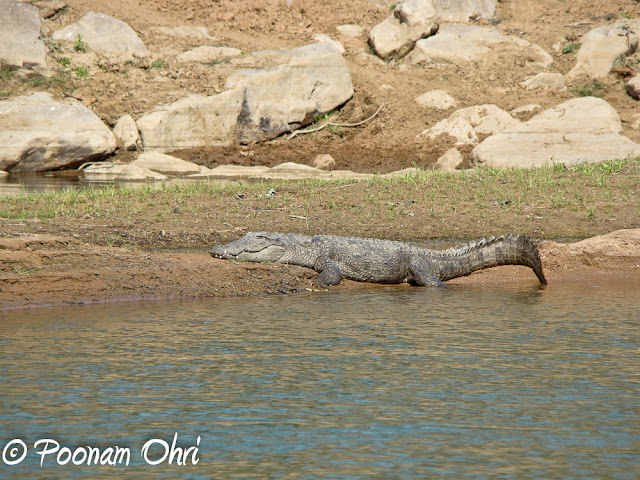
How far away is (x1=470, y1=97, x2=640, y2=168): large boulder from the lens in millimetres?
15570

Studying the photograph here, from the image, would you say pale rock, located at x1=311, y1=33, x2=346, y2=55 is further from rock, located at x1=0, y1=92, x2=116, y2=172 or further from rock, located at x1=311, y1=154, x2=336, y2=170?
rock, located at x1=0, y1=92, x2=116, y2=172

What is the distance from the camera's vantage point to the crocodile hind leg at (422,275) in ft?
28.7

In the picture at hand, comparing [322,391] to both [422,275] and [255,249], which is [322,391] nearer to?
[422,275]

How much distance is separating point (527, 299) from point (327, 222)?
413 centimetres

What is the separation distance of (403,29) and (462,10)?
3353mm

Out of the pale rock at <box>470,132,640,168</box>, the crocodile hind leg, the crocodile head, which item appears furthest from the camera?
the pale rock at <box>470,132,640,168</box>

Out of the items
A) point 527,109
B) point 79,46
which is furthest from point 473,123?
point 79,46

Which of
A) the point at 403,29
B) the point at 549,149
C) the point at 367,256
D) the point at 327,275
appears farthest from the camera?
the point at 403,29

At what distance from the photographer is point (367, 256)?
8.91 meters

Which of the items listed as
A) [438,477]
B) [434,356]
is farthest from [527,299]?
[438,477]

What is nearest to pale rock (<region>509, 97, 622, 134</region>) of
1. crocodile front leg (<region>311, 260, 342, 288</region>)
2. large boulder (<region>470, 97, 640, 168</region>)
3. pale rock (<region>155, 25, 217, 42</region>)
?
large boulder (<region>470, 97, 640, 168</region>)

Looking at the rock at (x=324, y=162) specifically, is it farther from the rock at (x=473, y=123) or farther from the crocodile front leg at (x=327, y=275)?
the crocodile front leg at (x=327, y=275)

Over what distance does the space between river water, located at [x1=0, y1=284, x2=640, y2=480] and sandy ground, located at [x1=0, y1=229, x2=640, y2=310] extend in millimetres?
415

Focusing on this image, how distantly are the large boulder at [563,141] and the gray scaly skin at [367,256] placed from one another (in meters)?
6.56
